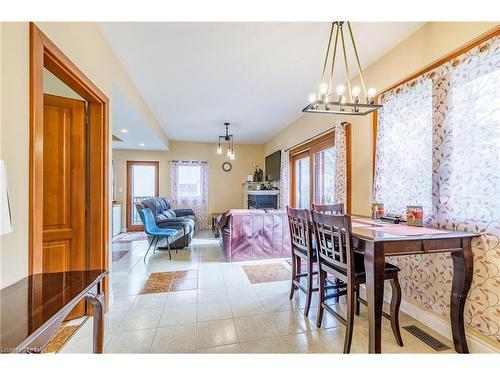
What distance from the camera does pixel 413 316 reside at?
6.95 feet

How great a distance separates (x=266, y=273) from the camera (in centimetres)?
326

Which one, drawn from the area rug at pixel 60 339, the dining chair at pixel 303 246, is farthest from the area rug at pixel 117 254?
the dining chair at pixel 303 246

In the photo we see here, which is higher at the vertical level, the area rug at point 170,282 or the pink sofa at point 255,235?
the pink sofa at point 255,235

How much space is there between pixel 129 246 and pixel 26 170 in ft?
13.5

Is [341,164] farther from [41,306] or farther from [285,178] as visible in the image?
[41,306]

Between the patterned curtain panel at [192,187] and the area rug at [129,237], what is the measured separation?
1220mm

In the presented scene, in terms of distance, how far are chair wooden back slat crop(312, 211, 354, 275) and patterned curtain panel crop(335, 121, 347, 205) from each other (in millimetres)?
A: 1386

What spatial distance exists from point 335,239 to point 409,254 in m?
0.47

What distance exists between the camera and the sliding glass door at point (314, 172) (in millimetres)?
3818

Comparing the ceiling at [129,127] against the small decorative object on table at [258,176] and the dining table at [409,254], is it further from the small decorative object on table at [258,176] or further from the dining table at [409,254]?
the dining table at [409,254]


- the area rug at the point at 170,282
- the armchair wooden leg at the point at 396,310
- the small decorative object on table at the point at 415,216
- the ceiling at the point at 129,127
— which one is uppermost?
the ceiling at the point at 129,127

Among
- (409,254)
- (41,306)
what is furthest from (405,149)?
(41,306)

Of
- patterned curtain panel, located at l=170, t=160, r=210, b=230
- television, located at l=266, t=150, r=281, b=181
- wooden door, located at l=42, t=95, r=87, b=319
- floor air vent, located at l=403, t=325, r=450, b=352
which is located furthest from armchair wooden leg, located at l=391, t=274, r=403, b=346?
patterned curtain panel, located at l=170, t=160, r=210, b=230
